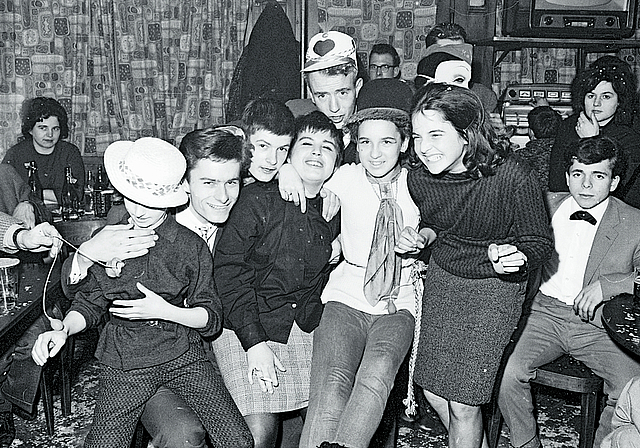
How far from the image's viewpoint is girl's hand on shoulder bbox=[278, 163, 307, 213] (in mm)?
2145

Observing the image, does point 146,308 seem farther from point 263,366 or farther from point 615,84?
point 615,84

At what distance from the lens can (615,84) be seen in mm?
3158

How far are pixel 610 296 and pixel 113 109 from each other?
12.9 ft

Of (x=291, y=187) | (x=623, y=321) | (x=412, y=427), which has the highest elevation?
(x=291, y=187)

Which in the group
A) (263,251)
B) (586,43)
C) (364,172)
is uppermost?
(586,43)

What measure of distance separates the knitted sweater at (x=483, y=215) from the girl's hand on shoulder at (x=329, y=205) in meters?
0.25

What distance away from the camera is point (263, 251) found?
85.5 inches

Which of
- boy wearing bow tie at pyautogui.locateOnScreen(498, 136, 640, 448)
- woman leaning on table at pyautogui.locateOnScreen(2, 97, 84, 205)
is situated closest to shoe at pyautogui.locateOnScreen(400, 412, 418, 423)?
boy wearing bow tie at pyautogui.locateOnScreen(498, 136, 640, 448)

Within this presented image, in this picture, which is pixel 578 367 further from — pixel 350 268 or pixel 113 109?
pixel 113 109

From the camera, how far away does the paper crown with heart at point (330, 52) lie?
2420mm

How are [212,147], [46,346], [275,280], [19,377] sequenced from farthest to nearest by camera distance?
[19,377] → [275,280] → [212,147] → [46,346]

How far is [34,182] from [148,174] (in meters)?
1.86

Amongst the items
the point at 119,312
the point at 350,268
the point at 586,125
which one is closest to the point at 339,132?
the point at 350,268

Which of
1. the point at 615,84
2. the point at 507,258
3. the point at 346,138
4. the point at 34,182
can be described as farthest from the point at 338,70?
the point at 34,182
